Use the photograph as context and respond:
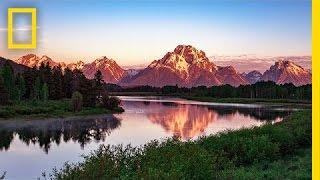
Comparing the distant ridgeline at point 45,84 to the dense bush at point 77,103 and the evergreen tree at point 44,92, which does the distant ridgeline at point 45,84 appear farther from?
the dense bush at point 77,103

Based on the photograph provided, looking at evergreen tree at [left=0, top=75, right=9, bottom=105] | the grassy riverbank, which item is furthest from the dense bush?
evergreen tree at [left=0, top=75, right=9, bottom=105]

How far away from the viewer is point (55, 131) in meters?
66.8

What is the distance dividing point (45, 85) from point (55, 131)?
119 ft

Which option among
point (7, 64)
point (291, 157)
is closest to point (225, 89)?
point (7, 64)

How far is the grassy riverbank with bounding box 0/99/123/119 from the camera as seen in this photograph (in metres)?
82.4

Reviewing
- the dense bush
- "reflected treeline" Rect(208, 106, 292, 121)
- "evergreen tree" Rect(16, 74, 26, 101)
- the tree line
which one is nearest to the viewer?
"reflected treeline" Rect(208, 106, 292, 121)

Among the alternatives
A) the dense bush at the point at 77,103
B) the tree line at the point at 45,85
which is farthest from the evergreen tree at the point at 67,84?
the dense bush at the point at 77,103

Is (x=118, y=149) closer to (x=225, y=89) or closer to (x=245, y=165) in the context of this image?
(x=245, y=165)

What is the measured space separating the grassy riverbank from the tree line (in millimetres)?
3108

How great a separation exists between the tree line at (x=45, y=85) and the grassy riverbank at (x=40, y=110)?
311 cm

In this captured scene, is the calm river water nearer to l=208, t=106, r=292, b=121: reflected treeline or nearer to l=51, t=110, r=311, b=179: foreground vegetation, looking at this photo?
l=51, t=110, r=311, b=179: foreground vegetation

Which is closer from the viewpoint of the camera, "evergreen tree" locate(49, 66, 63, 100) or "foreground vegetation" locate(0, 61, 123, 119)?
"foreground vegetation" locate(0, 61, 123, 119)

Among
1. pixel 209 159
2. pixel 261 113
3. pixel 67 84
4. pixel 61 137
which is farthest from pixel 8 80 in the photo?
pixel 209 159

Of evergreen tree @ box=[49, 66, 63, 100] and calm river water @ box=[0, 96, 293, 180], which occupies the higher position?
evergreen tree @ box=[49, 66, 63, 100]
